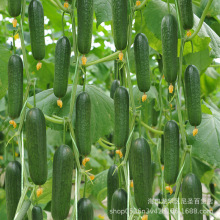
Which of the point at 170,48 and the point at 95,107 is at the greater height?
the point at 170,48

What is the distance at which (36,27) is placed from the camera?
1.14m

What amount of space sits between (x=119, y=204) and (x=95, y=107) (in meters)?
0.69

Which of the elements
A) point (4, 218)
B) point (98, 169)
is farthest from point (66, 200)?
point (98, 169)

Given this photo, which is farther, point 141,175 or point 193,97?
point 193,97

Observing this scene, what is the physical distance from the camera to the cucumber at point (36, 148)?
1035 mm

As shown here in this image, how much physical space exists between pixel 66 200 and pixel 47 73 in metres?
1.61

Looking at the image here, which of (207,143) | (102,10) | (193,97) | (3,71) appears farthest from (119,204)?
(3,71)

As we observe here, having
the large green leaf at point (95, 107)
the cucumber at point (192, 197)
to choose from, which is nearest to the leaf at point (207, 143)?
the large green leaf at point (95, 107)

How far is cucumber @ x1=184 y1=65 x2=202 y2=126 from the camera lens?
1.20 m

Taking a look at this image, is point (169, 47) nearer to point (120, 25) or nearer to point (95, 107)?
point (120, 25)

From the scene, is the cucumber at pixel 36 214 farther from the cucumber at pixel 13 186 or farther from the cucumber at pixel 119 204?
the cucumber at pixel 119 204

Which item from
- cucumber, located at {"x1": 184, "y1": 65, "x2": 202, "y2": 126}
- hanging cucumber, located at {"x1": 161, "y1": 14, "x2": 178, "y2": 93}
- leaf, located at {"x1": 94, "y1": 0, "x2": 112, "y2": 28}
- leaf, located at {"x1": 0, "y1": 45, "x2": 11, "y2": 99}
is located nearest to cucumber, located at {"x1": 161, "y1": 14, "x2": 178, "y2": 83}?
hanging cucumber, located at {"x1": 161, "y1": 14, "x2": 178, "y2": 93}

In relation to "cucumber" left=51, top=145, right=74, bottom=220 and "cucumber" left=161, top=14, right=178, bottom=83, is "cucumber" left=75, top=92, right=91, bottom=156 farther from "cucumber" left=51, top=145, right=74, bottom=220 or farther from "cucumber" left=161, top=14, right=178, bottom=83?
"cucumber" left=161, top=14, right=178, bottom=83

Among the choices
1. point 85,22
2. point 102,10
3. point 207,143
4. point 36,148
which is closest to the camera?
point 36,148
